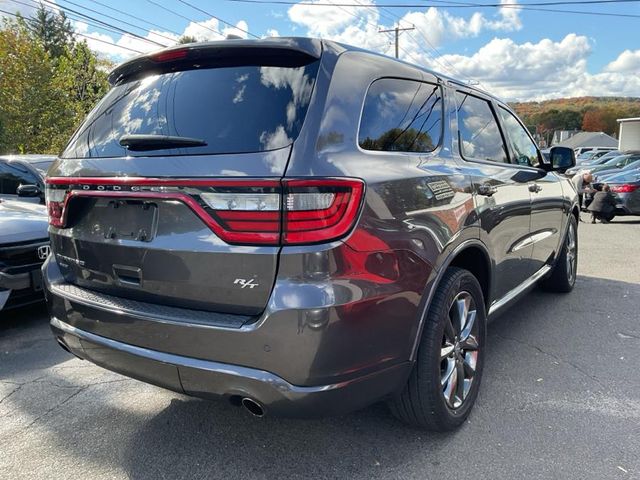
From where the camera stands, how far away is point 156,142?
2.25 m

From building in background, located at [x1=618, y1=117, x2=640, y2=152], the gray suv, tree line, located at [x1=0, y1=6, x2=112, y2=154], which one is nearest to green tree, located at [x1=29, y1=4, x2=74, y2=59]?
tree line, located at [x1=0, y1=6, x2=112, y2=154]

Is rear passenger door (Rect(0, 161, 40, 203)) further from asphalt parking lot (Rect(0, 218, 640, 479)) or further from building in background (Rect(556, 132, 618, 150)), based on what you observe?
building in background (Rect(556, 132, 618, 150))

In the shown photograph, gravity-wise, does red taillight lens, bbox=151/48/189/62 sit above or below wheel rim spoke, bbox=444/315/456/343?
above

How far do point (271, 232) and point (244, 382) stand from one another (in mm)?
593

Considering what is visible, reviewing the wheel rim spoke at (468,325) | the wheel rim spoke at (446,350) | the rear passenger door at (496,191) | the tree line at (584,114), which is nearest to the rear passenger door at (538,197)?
the rear passenger door at (496,191)

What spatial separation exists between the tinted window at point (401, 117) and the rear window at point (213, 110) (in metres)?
0.33

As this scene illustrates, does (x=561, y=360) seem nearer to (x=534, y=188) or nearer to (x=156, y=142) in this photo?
(x=534, y=188)

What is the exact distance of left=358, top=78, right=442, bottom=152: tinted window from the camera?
7.59 feet

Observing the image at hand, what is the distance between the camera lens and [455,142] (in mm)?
2980

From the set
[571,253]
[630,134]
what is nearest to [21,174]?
[571,253]

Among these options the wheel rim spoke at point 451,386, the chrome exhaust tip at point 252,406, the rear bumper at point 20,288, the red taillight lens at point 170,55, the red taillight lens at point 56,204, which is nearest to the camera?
the chrome exhaust tip at point 252,406

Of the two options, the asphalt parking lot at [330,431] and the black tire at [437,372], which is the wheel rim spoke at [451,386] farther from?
the asphalt parking lot at [330,431]

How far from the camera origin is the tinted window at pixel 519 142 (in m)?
4.03

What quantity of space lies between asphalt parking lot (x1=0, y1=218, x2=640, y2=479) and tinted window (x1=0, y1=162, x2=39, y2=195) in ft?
10.4
